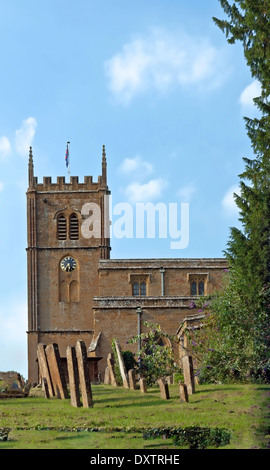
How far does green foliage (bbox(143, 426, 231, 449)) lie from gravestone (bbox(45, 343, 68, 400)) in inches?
214

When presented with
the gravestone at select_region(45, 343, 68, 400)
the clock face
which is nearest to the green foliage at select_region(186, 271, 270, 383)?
the gravestone at select_region(45, 343, 68, 400)

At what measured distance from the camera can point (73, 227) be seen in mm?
64750

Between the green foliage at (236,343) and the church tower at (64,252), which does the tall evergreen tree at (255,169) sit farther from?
the church tower at (64,252)

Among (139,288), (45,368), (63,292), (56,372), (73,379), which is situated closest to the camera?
(73,379)

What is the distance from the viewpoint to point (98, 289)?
62.8m

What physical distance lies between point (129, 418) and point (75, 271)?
49.6 meters

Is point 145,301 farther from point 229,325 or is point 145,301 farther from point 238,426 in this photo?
point 238,426

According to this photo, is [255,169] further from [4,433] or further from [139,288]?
[139,288]

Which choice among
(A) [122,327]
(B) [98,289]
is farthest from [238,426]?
(B) [98,289]

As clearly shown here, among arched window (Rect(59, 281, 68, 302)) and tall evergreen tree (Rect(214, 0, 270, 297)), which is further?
arched window (Rect(59, 281, 68, 302))

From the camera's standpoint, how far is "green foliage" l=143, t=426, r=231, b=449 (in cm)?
1192

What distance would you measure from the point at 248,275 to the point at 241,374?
Result: 118 inches

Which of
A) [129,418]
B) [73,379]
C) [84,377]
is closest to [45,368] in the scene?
[73,379]

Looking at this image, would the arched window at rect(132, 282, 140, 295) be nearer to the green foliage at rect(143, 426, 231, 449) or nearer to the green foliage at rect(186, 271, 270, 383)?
the green foliage at rect(186, 271, 270, 383)
